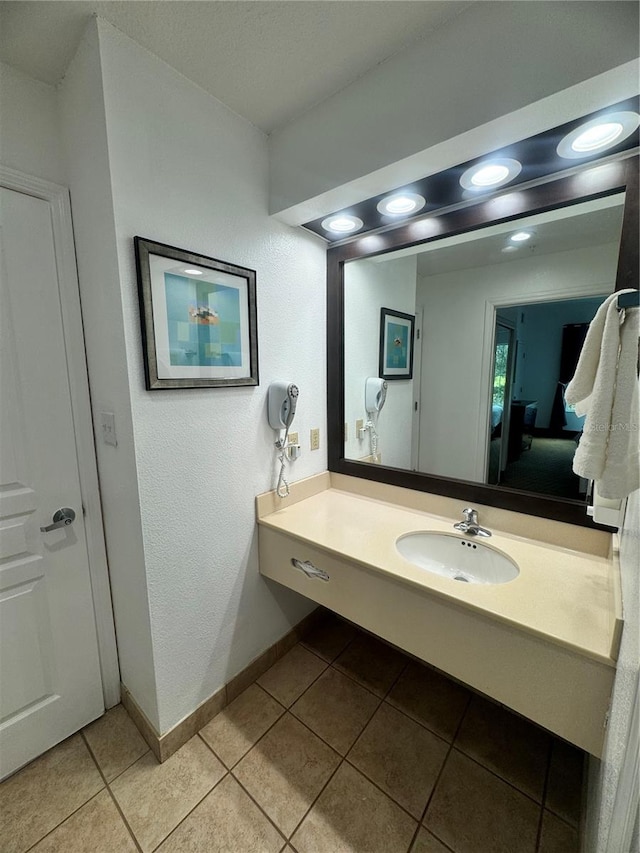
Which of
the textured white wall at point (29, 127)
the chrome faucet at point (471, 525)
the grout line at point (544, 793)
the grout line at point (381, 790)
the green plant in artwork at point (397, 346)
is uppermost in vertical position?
the textured white wall at point (29, 127)

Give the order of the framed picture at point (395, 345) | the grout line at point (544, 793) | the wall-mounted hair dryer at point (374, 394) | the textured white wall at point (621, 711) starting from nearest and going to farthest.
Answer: the textured white wall at point (621, 711), the grout line at point (544, 793), the framed picture at point (395, 345), the wall-mounted hair dryer at point (374, 394)

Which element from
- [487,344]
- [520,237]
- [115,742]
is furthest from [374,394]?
[115,742]

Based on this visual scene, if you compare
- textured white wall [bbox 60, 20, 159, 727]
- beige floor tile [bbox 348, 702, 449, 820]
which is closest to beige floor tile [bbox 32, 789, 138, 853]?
textured white wall [bbox 60, 20, 159, 727]

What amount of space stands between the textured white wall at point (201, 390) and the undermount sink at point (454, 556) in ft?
2.16

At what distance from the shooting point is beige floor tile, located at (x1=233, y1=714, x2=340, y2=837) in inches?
44.8

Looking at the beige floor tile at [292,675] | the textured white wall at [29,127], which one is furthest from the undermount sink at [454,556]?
the textured white wall at [29,127]

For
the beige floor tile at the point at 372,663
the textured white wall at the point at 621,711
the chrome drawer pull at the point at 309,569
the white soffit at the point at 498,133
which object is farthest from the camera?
the beige floor tile at the point at 372,663

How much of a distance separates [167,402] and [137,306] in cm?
32

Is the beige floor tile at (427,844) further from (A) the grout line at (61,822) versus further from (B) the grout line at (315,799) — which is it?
(A) the grout line at (61,822)

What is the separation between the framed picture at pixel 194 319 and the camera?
1.10 m

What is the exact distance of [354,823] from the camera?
110cm

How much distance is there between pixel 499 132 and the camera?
3.22 ft

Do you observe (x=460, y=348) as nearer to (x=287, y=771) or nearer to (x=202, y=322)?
(x=202, y=322)

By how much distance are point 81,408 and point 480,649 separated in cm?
157
